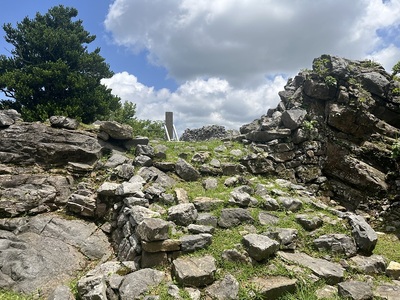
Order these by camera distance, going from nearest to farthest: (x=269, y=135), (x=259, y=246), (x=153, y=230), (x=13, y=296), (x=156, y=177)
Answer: (x=13, y=296)
(x=259, y=246)
(x=153, y=230)
(x=156, y=177)
(x=269, y=135)

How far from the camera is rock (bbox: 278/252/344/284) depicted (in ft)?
16.9

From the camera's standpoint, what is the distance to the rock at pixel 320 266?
514 cm

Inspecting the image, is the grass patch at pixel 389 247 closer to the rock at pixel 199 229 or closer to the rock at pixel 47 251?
the rock at pixel 199 229

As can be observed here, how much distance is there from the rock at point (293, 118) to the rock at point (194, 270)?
7.17m

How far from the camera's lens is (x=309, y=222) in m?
6.65

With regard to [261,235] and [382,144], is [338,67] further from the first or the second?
[261,235]

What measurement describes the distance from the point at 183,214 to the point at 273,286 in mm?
2428

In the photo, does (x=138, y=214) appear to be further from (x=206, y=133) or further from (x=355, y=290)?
(x=206, y=133)

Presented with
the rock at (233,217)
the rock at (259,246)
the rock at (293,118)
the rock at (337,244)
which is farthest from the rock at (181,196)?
the rock at (293,118)

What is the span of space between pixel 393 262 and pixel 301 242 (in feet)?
5.86

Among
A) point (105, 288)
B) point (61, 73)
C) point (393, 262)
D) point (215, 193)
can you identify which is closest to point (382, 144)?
point (393, 262)

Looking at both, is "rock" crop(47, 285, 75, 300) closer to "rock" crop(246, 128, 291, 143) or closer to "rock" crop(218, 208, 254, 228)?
"rock" crop(218, 208, 254, 228)

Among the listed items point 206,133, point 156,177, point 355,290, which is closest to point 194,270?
point 355,290

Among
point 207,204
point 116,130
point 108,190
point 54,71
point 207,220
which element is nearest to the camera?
point 207,220
